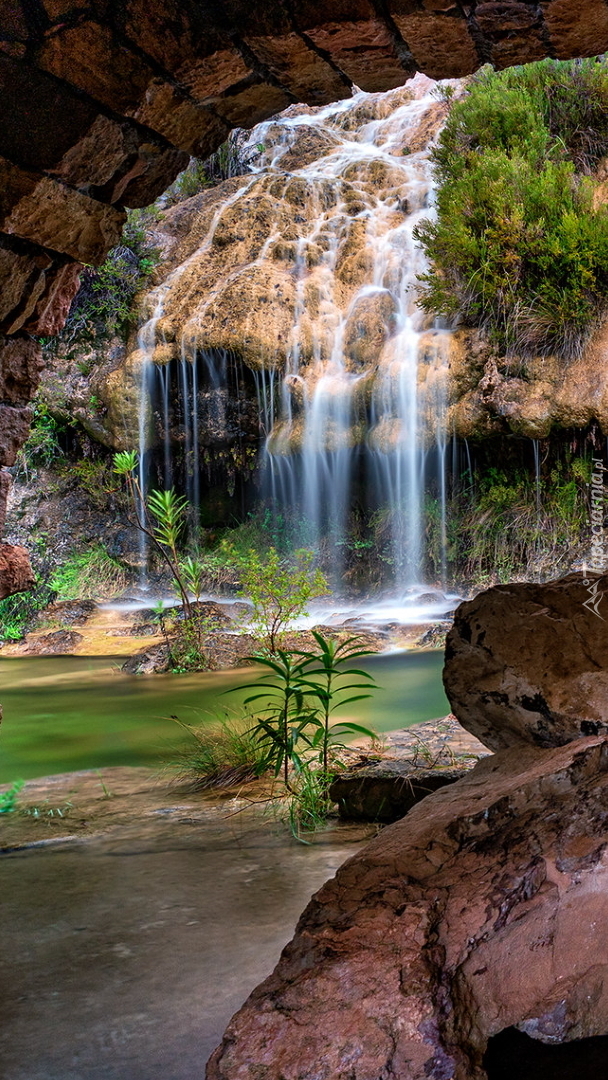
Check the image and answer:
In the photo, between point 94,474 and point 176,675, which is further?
point 94,474

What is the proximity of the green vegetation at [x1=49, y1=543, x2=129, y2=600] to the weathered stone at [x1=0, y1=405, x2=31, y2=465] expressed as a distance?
380 inches

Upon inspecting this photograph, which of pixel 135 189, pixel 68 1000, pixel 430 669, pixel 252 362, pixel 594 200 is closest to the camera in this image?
pixel 68 1000

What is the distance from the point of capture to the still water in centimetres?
555

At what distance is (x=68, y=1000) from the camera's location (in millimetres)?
2318

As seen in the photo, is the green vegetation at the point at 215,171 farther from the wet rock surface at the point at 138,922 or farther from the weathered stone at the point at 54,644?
the wet rock surface at the point at 138,922

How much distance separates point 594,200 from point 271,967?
1078 centimetres

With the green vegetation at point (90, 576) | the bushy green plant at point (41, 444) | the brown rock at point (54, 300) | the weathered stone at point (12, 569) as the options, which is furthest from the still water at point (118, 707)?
the bushy green plant at point (41, 444)

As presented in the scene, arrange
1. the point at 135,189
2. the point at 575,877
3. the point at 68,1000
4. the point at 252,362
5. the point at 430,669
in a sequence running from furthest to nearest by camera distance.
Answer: the point at 252,362
the point at 430,669
the point at 135,189
the point at 68,1000
the point at 575,877

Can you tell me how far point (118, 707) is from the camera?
7004 mm

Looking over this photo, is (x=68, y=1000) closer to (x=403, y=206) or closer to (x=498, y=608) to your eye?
(x=498, y=608)

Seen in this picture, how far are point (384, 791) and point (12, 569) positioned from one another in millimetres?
2028

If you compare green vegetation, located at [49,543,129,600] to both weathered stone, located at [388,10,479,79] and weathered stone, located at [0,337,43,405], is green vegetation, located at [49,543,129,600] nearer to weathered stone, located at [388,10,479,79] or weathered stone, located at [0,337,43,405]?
weathered stone, located at [0,337,43,405]

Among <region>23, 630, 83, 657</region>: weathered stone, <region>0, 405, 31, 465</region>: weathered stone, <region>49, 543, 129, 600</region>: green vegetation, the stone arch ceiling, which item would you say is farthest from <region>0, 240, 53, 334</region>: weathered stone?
<region>49, 543, 129, 600</region>: green vegetation

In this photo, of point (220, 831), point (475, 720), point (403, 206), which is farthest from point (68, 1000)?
point (403, 206)
